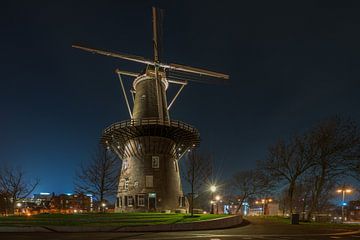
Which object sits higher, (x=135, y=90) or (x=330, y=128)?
(x=135, y=90)

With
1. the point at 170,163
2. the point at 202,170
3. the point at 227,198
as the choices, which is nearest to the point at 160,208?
the point at 170,163

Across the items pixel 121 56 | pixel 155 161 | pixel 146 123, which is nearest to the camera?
pixel 146 123

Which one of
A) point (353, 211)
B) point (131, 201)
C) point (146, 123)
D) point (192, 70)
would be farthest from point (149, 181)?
point (353, 211)

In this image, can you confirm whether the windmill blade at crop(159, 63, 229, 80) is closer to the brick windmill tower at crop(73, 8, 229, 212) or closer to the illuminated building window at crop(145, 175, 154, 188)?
the brick windmill tower at crop(73, 8, 229, 212)

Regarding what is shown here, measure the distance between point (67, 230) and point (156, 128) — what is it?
75.5 ft

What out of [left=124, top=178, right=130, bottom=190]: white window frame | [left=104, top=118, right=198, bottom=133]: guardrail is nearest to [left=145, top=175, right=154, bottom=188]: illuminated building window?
[left=124, top=178, right=130, bottom=190]: white window frame

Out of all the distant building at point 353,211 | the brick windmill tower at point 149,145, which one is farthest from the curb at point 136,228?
the distant building at point 353,211

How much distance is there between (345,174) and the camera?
38.4 meters

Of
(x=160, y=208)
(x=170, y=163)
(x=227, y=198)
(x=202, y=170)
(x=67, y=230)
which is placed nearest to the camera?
(x=67, y=230)

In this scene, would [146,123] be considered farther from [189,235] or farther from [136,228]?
[189,235]

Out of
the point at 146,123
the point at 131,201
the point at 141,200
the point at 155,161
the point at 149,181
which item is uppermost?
the point at 146,123

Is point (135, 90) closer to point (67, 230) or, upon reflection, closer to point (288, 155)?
point (288, 155)

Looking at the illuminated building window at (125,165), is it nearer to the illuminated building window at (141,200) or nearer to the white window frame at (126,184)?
the white window frame at (126,184)

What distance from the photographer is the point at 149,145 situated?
45.5 m
